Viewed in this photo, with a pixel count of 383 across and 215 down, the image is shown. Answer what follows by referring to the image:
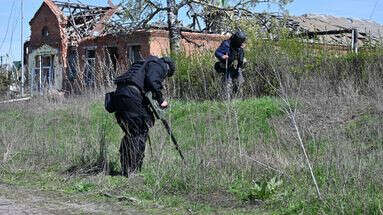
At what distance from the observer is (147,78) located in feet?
28.4

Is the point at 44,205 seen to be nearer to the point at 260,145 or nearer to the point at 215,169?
the point at 215,169

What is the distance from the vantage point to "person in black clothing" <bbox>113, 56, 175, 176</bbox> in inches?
336

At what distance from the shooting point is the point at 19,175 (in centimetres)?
937

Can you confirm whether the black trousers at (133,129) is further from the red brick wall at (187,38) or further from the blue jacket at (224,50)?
the red brick wall at (187,38)

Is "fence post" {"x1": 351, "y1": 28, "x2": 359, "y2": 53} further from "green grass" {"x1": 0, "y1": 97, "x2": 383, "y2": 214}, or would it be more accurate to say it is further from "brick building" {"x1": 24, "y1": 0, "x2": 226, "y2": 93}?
"brick building" {"x1": 24, "y1": 0, "x2": 226, "y2": 93}

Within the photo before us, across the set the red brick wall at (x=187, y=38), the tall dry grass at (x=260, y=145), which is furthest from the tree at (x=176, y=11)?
the tall dry grass at (x=260, y=145)

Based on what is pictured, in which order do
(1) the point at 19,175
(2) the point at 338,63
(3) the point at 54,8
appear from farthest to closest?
(3) the point at 54,8, (2) the point at 338,63, (1) the point at 19,175

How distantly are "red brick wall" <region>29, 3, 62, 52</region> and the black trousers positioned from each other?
30.2m

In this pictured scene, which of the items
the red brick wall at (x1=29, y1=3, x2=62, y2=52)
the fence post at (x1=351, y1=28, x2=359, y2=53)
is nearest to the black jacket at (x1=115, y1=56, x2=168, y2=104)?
the fence post at (x1=351, y1=28, x2=359, y2=53)

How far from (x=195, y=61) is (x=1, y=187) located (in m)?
9.55

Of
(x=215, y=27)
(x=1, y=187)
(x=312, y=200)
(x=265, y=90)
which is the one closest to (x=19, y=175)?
(x=1, y=187)

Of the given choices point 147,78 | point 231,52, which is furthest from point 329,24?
point 147,78

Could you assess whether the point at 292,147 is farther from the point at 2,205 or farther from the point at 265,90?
the point at 265,90

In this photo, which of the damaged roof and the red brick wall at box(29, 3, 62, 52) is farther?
the red brick wall at box(29, 3, 62, 52)
